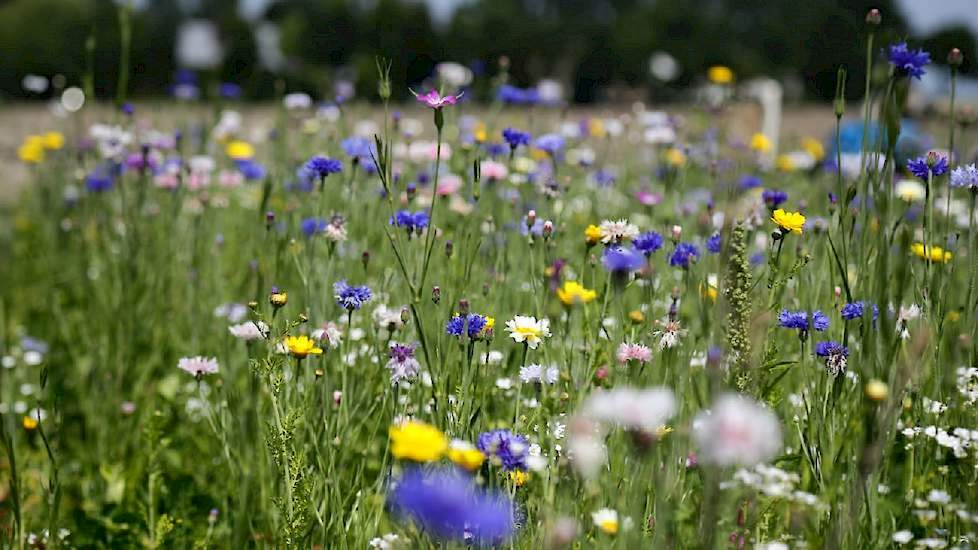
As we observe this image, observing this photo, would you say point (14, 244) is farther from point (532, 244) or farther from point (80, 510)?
point (532, 244)

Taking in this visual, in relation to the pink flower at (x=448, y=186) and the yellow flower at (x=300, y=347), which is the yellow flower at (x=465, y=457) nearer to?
A: the yellow flower at (x=300, y=347)

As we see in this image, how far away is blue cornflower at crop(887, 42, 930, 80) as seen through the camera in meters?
1.78

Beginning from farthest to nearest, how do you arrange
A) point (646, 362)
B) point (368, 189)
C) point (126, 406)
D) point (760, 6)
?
point (760, 6), point (368, 189), point (126, 406), point (646, 362)

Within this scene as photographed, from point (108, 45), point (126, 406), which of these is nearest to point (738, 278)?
point (126, 406)

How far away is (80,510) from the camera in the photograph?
2.11 meters

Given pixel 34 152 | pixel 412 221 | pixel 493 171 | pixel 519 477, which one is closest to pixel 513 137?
pixel 493 171

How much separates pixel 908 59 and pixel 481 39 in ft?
135

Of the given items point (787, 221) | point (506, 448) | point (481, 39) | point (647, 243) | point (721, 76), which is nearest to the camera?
point (506, 448)

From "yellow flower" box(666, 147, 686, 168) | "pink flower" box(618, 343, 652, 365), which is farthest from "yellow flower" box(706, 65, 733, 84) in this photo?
"pink flower" box(618, 343, 652, 365)

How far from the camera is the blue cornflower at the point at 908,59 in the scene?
1.78 meters

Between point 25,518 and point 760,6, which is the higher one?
point 760,6

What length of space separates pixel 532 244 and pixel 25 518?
46.8 inches

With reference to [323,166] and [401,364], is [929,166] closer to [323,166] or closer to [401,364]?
[401,364]

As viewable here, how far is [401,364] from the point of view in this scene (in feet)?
5.55
